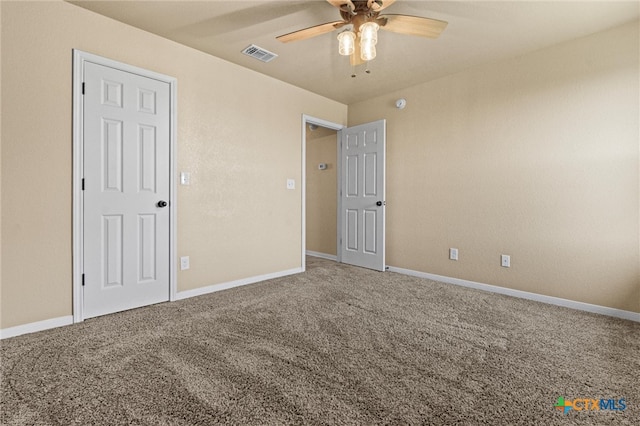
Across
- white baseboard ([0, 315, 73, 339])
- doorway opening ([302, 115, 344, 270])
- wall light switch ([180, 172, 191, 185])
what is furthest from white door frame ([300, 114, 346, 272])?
white baseboard ([0, 315, 73, 339])

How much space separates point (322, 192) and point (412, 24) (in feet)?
11.1

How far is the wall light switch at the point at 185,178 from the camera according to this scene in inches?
114

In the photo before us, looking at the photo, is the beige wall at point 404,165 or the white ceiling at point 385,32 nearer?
the beige wall at point 404,165

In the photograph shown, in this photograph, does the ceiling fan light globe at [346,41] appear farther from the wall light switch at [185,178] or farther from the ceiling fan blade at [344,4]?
the wall light switch at [185,178]

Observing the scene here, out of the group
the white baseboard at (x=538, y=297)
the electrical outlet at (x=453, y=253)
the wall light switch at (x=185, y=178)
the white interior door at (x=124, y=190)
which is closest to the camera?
the white interior door at (x=124, y=190)

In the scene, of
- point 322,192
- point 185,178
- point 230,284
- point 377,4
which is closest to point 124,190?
point 185,178

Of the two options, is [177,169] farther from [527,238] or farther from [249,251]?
[527,238]

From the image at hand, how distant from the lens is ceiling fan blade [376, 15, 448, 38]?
6.44 ft

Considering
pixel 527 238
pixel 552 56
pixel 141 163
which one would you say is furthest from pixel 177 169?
pixel 552 56

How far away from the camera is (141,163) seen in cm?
266

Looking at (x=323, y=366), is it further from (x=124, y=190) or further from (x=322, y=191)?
(x=322, y=191)

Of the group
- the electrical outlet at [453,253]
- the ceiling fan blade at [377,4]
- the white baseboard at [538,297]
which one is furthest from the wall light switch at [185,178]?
the electrical outlet at [453,253]

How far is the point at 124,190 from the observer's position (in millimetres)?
2561

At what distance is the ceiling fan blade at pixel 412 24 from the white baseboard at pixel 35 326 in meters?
3.21
